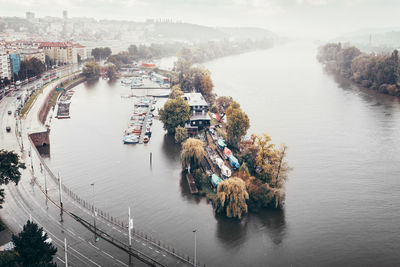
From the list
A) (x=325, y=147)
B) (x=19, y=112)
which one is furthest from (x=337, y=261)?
(x=19, y=112)

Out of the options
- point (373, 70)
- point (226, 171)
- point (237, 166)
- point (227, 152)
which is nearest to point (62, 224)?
point (226, 171)

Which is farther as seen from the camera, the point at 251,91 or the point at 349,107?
the point at 251,91

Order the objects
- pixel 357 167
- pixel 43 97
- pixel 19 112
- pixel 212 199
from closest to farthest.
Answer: pixel 212 199
pixel 357 167
pixel 19 112
pixel 43 97

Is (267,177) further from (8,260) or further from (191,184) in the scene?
(8,260)

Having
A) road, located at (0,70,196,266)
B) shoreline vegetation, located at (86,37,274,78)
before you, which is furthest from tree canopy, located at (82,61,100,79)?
road, located at (0,70,196,266)

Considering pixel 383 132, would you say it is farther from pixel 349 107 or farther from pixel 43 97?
pixel 43 97

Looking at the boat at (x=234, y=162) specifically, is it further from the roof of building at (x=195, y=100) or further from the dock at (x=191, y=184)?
the roof of building at (x=195, y=100)
